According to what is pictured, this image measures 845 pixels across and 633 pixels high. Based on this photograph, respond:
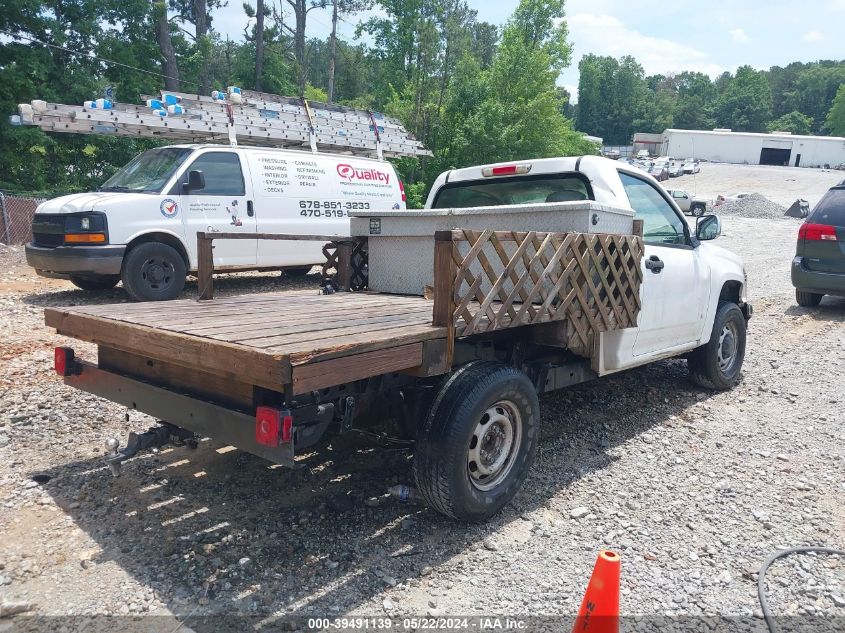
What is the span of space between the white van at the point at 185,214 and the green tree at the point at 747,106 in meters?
125

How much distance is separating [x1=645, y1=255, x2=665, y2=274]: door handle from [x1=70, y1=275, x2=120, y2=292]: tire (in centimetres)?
694

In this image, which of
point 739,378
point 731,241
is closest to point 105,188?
point 739,378

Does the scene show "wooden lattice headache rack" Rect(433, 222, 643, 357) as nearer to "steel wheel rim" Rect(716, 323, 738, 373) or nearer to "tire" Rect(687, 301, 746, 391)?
"tire" Rect(687, 301, 746, 391)

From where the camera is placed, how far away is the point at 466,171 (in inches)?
219

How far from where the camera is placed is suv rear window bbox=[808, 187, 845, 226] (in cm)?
870

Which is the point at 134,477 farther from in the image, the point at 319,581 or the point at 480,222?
the point at 480,222

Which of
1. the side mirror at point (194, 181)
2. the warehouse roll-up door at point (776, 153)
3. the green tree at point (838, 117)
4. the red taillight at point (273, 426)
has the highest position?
the green tree at point (838, 117)

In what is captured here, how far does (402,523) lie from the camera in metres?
3.51

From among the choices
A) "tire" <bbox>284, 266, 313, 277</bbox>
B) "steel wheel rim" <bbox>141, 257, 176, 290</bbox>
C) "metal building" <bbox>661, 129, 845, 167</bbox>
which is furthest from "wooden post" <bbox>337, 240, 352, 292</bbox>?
"metal building" <bbox>661, 129, 845, 167</bbox>

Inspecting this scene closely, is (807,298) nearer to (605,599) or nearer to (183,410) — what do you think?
(605,599)

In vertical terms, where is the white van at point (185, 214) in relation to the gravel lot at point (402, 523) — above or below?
above

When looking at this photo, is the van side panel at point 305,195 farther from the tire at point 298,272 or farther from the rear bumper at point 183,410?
the rear bumper at point 183,410

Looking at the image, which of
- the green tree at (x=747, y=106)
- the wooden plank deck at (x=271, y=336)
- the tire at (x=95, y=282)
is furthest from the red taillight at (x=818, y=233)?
the green tree at (x=747, y=106)

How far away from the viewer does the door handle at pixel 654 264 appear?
4777mm
